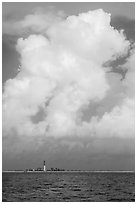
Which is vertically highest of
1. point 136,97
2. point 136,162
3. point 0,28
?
point 0,28

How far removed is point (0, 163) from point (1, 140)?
3.35ft

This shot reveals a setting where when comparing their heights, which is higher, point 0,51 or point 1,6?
point 1,6

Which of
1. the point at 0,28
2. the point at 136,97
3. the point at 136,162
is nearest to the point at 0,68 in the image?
the point at 0,28

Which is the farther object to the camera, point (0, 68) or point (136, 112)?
point (136, 112)

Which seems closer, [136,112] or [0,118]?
[0,118]

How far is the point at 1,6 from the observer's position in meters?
14.3

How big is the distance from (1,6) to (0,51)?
1.93 meters

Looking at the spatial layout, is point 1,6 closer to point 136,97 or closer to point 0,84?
point 0,84

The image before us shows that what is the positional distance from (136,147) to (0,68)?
671cm

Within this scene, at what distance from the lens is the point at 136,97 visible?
1469cm

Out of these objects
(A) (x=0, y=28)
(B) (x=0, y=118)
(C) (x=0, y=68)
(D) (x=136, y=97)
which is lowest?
(B) (x=0, y=118)

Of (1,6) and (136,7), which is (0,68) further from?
(136,7)

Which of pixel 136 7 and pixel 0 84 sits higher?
pixel 136 7

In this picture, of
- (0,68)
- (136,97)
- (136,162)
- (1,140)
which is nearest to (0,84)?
(0,68)
